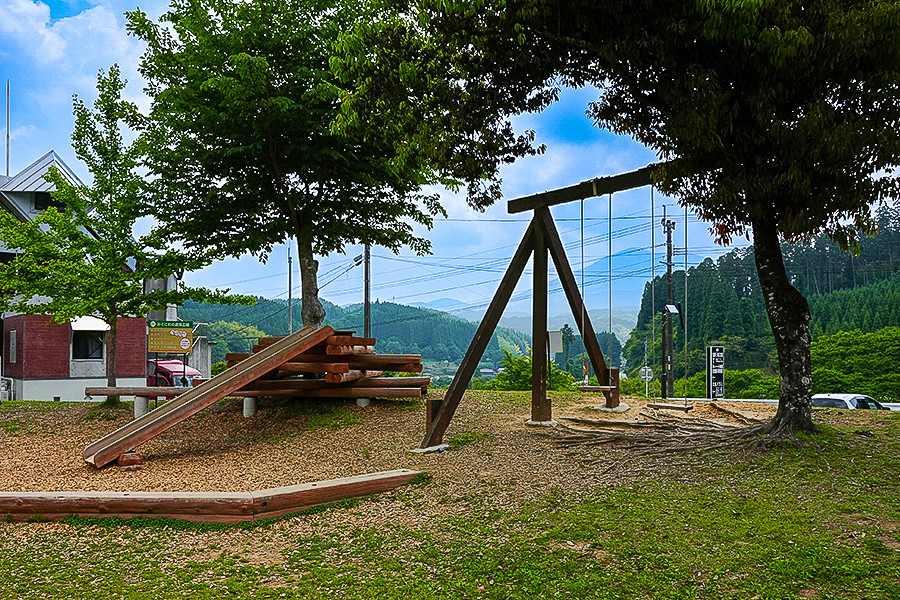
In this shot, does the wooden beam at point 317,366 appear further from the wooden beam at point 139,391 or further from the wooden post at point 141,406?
the wooden post at point 141,406

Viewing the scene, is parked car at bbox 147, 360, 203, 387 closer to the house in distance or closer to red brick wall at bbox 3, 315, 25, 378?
the house in distance

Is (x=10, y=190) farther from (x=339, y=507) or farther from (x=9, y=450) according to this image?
(x=339, y=507)

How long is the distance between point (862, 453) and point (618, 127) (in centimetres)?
468

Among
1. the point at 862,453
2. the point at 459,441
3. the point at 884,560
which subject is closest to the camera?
the point at 884,560

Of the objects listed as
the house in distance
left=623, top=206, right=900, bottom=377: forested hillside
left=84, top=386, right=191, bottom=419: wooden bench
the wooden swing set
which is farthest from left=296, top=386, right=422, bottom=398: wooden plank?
left=623, top=206, right=900, bottom=377: forested hillside

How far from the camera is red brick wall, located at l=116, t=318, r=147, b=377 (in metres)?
32.1

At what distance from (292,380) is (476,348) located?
12.8 ft

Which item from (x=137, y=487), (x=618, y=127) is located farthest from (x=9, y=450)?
(x=618, y=127)

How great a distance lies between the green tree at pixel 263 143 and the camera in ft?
39.0

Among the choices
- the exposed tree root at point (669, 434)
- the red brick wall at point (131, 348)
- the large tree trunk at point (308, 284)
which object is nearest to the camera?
the exposed tree root at point (669, 434)

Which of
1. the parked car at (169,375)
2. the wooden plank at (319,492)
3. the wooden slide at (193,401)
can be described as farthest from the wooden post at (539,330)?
the parked car at (169,375)

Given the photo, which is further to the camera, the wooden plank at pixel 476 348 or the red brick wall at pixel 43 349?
the red brick wall at pixel 43 349

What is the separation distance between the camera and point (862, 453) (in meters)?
7.72

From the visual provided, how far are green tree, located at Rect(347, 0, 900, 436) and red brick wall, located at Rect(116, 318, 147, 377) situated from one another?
88.3ft
